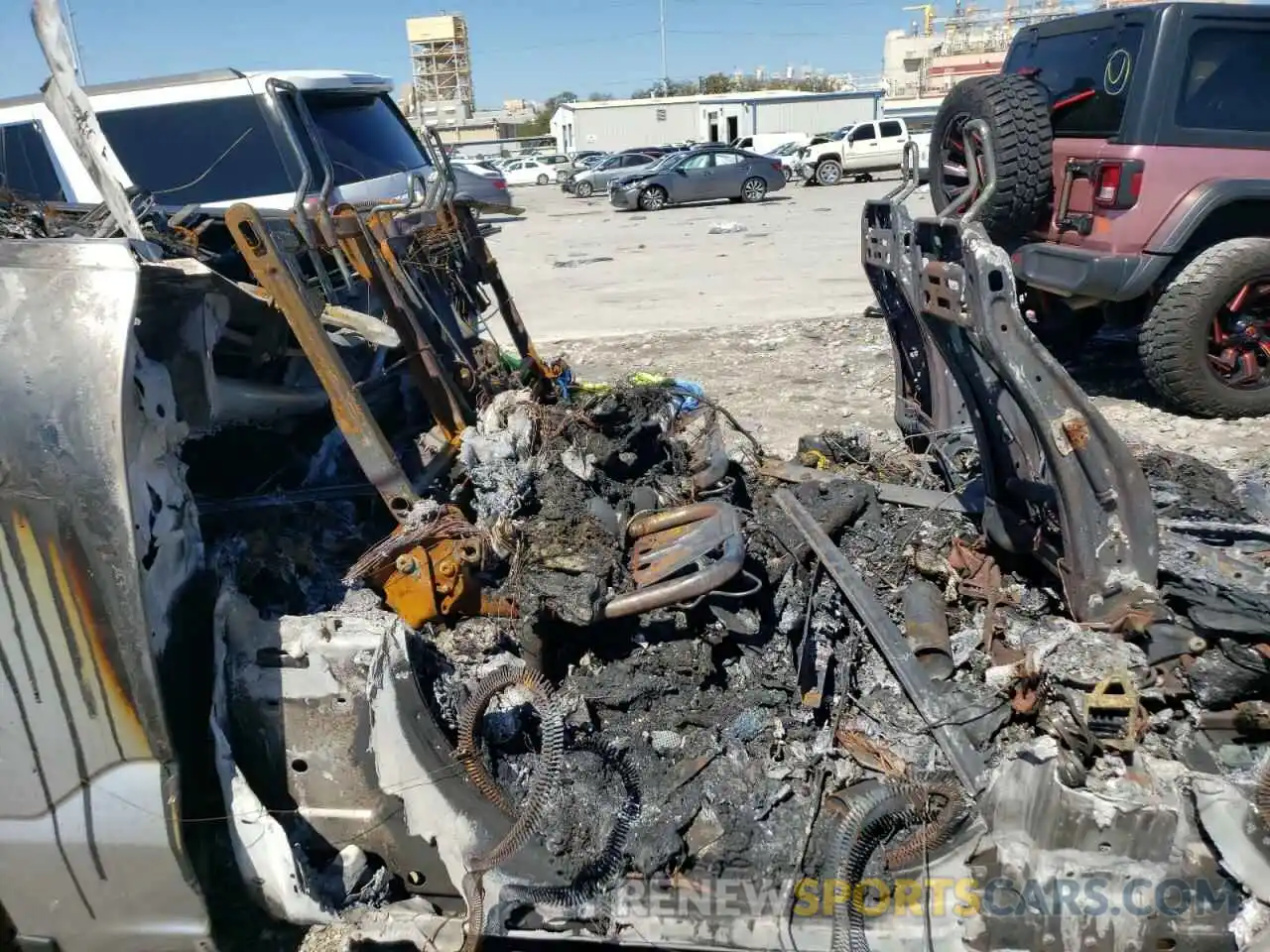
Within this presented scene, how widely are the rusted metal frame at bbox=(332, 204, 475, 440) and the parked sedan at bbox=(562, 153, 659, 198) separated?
2433 centimetres

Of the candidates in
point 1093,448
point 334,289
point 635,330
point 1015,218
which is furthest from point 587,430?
point 635,330

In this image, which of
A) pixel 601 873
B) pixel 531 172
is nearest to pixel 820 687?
pixel 601 873

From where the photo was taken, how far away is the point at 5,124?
21.0 feet

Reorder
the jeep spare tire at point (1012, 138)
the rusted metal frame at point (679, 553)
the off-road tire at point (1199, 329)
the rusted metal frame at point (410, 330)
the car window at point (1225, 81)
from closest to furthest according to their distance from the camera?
the rusted metal frame at point (679, 553) → the rusted metal frame at point (410, 330) → the jeep spare tire at point (1012, 138) → the off-road tire at point (1199, 329) → the car window at point (1225, 81)

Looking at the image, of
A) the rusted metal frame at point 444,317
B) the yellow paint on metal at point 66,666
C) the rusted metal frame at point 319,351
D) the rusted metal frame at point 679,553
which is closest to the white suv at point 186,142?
the rusted metal frame at point 444,317

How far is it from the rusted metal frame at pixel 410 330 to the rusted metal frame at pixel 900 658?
1262 mm

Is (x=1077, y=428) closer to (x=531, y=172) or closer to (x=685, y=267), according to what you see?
(x=685, y=267)

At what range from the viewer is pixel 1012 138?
516cm

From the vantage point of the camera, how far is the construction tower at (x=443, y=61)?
5712 cm

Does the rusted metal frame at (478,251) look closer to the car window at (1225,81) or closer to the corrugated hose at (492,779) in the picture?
the corrugated hose at (492,779)

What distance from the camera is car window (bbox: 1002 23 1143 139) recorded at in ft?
17.9

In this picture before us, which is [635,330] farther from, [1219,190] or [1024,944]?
[1024,944]

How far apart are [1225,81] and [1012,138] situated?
149 centimetres

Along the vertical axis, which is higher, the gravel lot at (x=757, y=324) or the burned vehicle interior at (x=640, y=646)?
the burned vehicle interior at (x=640, y=646)
